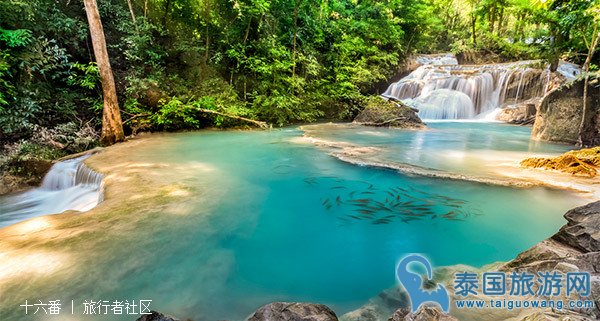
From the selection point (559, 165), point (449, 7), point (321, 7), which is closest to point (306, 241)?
point (559, 165)

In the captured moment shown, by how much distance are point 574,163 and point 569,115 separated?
13.7ft

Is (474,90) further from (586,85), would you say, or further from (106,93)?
(106,93)

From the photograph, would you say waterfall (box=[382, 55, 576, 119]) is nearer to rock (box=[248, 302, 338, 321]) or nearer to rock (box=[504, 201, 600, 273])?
rock (box=[504, 201, 600, 273])

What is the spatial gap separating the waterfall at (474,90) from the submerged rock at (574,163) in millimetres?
9896

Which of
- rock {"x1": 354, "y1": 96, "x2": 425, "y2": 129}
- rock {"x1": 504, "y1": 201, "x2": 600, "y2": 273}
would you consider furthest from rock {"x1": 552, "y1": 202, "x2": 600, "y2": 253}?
rock {"x1": 354, "y1": 96, "x2": 425, "y2": 129}

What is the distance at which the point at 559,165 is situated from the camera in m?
4.78

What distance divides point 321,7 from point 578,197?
39.4 ft

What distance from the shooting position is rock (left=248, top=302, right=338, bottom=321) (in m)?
1.53

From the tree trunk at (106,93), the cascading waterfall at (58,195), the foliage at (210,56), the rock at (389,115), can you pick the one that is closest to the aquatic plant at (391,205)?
the cascading waterfall at (58,195)

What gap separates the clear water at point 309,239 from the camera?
2.19 metres

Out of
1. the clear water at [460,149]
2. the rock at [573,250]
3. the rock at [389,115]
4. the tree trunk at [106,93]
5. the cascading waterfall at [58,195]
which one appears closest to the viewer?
the rock at [573,250]

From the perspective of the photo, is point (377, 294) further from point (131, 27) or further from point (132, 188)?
point (131, 27)

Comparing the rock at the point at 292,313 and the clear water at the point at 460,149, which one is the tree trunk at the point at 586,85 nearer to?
the clear water at the point at 460,149

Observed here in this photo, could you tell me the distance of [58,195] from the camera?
4.96 m
